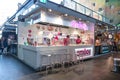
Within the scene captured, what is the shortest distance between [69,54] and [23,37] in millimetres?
3592

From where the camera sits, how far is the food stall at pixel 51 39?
6253 mm

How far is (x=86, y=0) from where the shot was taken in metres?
17.8

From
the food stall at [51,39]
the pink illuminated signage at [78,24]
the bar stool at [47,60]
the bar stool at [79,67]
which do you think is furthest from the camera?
the pink illuminated signage at [78,24]

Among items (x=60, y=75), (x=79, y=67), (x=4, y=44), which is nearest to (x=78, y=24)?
(x=79, y=67)

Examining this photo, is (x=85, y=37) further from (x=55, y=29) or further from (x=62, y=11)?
(x=62, y=11)

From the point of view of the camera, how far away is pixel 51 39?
8.29 metres

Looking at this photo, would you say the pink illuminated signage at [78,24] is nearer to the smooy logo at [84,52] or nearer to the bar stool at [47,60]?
the smooy logo at [84,52]

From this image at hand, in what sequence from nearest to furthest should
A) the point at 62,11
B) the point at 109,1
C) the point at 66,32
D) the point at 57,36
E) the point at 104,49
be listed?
the point at 62,11 → the point at 57,36 → the point at 66,32 → the point at 104,49 → the point at 109,1

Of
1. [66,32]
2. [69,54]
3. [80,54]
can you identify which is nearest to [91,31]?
[66,32]

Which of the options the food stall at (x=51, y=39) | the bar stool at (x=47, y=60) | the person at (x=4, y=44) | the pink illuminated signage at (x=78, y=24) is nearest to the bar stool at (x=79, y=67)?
the food stall at (x=51, y=39)

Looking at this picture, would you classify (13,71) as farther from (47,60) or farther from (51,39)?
(51,39)

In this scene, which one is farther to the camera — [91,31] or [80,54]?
[91,31]

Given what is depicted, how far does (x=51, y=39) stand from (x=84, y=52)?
8.04 feet

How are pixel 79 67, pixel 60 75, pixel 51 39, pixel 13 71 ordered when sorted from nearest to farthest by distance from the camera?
pixel 60 75 → pixel 13 71 → pixel 79 67 → pixel 51 39
